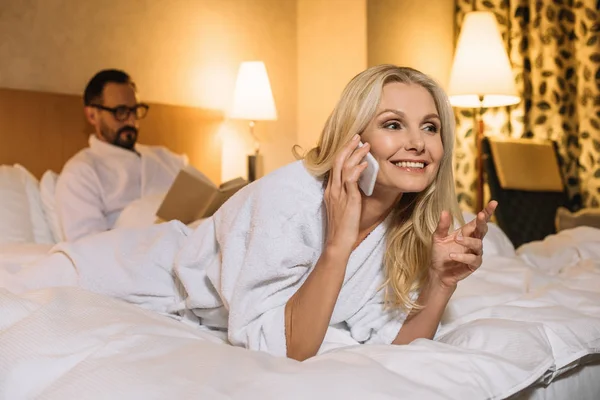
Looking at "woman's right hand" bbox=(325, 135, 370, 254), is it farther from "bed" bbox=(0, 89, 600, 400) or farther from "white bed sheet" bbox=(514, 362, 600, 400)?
"white bed sheet" bbox=(514, 362, 600, 400)

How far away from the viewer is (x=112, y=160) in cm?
292

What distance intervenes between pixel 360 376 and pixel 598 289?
0.95 m

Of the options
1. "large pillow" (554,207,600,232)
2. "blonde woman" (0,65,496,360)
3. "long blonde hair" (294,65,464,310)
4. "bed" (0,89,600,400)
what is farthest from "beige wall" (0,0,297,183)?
"long blonde hair" (294,65,464,310)

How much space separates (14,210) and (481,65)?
89.5 inches

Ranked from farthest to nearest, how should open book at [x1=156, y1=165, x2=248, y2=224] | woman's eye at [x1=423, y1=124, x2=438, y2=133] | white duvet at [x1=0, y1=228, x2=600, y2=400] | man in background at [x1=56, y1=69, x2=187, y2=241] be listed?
man in background at [x1=56, y1=69, x2=187, y2=241] → open book at [x1=156, y1=165, x2=248, y2=224] → woman's eye at [x1=423, y1=124, x2=438, y2=133] → white duvet at [x1=0, y1=228, x2=600, y2=400]

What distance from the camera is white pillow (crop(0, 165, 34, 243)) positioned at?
2.46 m

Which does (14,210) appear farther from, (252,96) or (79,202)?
(252,96)

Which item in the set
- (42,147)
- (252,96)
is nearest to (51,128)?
(42,147)

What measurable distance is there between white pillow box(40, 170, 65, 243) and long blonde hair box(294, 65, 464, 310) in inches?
64.0

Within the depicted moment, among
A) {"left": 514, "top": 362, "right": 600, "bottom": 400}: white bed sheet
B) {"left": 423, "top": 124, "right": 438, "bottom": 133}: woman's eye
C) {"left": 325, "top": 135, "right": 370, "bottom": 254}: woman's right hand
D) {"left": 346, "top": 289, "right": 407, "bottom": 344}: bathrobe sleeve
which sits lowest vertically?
{"left": 514, "top": 362, "right": 600, "bottom": 400}: white bed sheet

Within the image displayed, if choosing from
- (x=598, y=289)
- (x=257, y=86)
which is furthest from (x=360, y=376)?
(x=257, y=86)

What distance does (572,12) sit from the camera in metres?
3.83

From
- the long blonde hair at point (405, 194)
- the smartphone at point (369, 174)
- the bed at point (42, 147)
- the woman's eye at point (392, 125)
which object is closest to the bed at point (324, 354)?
the long blonde hair at point (405, 194)

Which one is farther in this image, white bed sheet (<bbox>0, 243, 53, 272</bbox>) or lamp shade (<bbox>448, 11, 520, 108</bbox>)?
lamp shade (<bbox>448, 11, 520, 108</bbox>)
